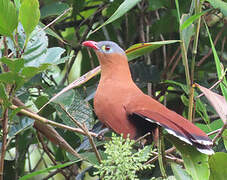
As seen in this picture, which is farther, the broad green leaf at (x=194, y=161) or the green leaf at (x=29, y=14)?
the broad green leaf at (x=194, y=161)

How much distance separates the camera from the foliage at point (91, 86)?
105cm

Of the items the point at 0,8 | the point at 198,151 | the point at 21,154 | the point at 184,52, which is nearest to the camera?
the point at 0,8

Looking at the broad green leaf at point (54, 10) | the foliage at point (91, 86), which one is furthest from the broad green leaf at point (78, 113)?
the broad green leaf at point (54, 10)

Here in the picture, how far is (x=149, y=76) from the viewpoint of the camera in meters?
2.08

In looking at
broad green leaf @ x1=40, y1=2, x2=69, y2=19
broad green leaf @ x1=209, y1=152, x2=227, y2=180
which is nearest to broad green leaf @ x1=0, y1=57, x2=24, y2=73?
broad green leaf @ x1=209, y1=152, x2=227, y2=180

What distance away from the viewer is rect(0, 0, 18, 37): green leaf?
1042 millimetres

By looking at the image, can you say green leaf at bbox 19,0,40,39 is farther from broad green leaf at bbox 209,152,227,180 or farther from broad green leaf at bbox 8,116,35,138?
broad green leaf at bbox 209,152,227,180

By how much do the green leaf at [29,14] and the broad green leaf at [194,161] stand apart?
507 millimetres

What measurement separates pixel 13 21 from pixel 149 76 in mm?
1107

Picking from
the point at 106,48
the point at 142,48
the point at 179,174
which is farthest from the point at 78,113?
the point at 179,174

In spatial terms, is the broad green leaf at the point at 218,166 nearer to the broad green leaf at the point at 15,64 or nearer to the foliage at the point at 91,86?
the foliage at the point at 91,86

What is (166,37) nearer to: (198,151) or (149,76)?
(149,76)

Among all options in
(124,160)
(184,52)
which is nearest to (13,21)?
(124,160)

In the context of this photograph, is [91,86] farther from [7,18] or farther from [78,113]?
[7,18]
